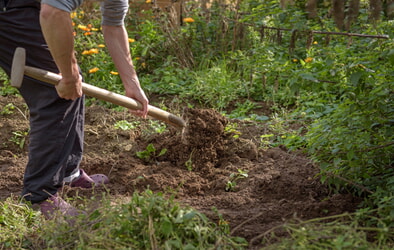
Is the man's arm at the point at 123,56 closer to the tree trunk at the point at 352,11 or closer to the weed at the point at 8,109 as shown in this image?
the tree trunk at the point at 352,11

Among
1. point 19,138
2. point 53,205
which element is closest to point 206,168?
point 53,205

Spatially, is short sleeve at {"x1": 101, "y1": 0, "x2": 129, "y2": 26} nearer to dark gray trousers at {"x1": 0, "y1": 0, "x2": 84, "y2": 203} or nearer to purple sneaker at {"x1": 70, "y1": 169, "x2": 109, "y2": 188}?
dark gray trousers at {"x1": 0, "y1": 0, "x2": 84, "y2": 203}

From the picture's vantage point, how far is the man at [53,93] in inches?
108

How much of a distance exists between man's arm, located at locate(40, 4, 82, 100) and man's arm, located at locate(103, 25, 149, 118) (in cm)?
58

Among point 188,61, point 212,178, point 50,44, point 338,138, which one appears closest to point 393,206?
point 338,138

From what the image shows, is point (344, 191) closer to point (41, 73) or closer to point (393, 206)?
point (393, 206)

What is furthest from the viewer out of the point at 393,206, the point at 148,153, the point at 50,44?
the point at 148,153

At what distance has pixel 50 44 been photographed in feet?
8.29

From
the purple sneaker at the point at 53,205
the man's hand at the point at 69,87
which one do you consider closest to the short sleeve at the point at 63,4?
the man's hand at the point at 69,87

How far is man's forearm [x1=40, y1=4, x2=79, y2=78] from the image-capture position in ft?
7.97

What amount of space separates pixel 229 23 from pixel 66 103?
336 cm

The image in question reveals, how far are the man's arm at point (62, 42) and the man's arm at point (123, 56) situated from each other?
1.91ft

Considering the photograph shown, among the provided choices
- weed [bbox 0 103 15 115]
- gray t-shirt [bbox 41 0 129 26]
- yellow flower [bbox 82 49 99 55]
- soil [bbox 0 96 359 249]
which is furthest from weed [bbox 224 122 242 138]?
weed [bbox 0 103 15 115]

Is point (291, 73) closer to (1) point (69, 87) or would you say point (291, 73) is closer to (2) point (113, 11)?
(2) point (113, 11)
